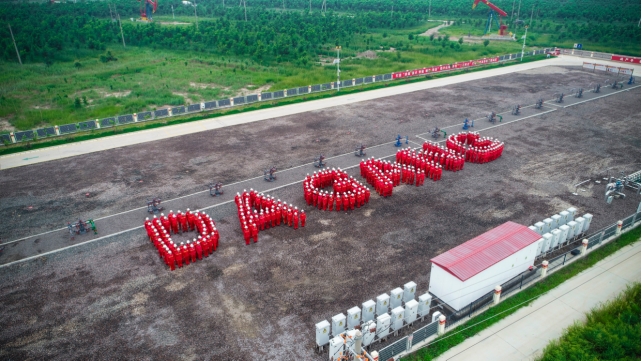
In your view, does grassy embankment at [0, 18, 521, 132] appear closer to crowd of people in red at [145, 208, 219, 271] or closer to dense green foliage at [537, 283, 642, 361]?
crowd of people in red at [145, 208, 219, 271]

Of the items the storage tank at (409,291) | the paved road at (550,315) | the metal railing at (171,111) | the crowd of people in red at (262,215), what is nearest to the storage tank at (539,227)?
the paved road at (550,315)

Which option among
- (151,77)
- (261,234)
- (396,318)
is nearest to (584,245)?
(396,318)

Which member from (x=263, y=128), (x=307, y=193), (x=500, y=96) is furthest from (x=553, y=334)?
(x=500, y=96)

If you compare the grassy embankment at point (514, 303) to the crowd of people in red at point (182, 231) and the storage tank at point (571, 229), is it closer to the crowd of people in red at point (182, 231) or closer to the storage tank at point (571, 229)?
the storage tank at point (571, 229)

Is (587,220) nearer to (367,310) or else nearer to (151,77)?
(367,310)

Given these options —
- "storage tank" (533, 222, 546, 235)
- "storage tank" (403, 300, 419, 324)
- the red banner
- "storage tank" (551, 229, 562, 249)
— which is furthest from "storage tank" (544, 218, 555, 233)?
the red banner

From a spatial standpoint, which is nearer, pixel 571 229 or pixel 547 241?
pixel 547 241
